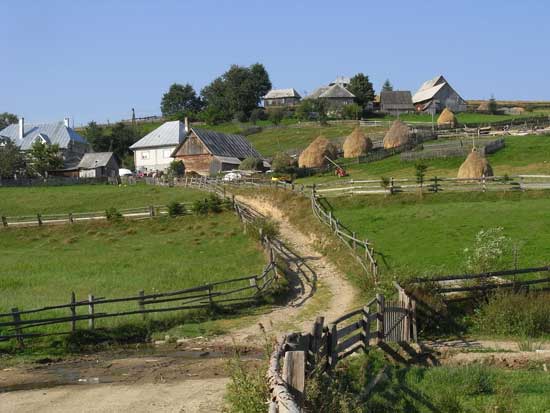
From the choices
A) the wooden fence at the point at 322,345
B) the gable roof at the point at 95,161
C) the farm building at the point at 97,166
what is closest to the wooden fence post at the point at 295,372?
the wooden fence at the point at 322,345

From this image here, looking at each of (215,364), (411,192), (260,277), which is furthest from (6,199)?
(215,364)

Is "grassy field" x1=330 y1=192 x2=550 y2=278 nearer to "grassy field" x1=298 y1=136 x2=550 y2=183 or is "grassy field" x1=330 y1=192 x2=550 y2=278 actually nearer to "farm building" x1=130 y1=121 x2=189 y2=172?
"grassy field" x1=298 y1=136 x2=550 y2=183

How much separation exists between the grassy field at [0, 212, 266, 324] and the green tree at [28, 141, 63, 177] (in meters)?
43.1

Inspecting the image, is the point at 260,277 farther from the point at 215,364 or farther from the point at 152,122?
the point at 152,122

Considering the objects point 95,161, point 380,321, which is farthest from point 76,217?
point 95,161

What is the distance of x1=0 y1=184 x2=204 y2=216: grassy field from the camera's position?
54.8 meters

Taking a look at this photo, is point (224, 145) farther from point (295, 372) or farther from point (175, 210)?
point (295, 372)

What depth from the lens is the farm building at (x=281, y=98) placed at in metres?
155

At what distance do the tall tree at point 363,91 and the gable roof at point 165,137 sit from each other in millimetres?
42990

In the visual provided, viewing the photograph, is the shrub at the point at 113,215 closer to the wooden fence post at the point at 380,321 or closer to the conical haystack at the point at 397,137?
the wooden fence post at the point at 380,321

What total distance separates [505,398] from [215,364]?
7.96m

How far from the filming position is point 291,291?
2873cm

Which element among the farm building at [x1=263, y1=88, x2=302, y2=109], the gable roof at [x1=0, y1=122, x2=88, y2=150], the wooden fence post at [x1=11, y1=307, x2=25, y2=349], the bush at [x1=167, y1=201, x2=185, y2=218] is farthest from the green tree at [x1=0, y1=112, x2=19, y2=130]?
the wooden fence post at [x1=11, y1=307, x2=25, y2=349]

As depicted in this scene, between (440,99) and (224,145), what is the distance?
52.1 metres
